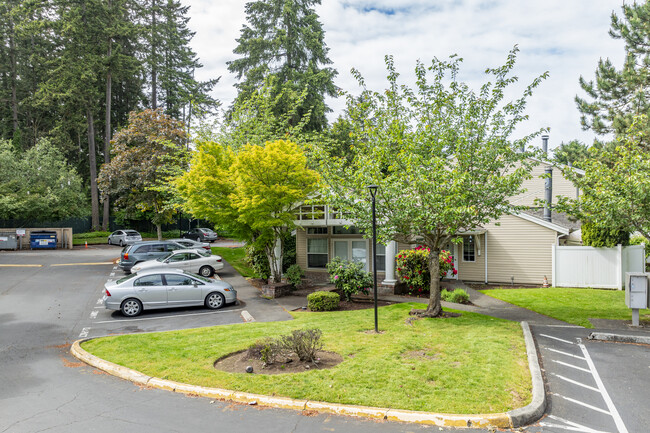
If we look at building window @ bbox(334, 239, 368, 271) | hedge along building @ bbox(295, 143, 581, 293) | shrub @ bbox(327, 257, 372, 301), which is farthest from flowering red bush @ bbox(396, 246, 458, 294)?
building window @ bbox(334, 239, 368, 271)

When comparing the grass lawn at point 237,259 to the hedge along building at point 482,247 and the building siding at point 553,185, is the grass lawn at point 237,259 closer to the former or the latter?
the hedge along building at point 482,247

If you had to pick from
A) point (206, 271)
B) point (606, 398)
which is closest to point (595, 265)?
point (606, 398)

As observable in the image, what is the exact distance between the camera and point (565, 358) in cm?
928

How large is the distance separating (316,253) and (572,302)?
1123cm

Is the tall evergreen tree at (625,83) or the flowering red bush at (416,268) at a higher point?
the tall evergreen tree at (625,83)

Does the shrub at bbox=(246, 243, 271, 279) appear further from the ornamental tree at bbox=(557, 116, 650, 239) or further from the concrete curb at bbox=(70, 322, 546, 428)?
the ornamental tree at bbox=(557, 116, 650, 239)

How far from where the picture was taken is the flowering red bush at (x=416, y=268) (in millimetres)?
17594

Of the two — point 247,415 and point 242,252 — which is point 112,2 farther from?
point 247,415

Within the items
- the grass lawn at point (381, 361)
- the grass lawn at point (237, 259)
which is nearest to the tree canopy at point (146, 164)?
the grass lawn at point (237, 259)

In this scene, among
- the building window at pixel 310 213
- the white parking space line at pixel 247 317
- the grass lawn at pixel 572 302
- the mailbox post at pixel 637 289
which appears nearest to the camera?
the mailbox post at pixel 637 289

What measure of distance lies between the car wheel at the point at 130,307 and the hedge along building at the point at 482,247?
7900mm

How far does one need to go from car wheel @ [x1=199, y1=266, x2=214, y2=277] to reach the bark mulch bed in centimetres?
1311

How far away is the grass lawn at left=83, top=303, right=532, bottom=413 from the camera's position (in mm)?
6855

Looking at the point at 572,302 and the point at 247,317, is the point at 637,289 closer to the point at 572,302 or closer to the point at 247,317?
the point at 572,302
